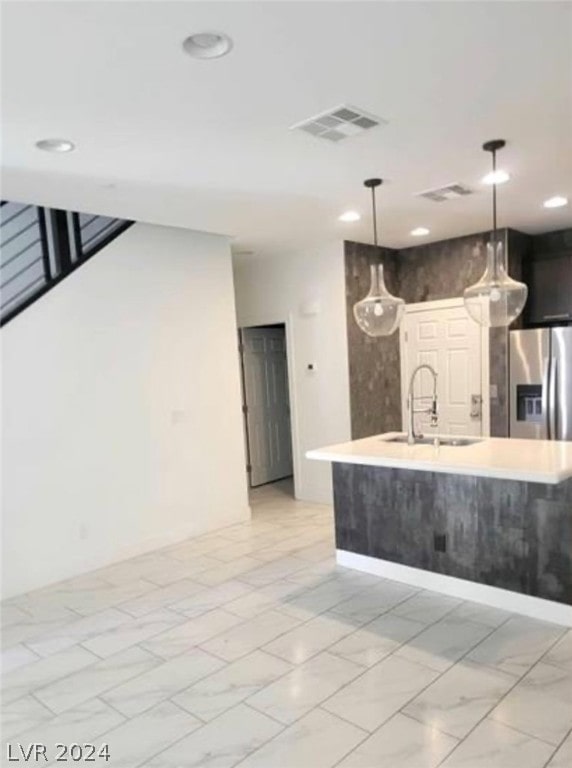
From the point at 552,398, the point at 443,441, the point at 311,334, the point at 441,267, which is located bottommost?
the point at 443,441

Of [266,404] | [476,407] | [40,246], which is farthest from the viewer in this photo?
[266,404]

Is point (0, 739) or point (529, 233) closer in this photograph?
point (0, 739)

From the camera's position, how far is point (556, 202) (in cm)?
443

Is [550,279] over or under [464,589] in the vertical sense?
over

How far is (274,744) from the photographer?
2.22 metres

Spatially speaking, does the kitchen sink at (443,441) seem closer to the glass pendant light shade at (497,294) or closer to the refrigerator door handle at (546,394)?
the glass pendant light shade at (497,294)

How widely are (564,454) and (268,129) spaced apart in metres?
2.48

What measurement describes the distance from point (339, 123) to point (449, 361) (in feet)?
11.8

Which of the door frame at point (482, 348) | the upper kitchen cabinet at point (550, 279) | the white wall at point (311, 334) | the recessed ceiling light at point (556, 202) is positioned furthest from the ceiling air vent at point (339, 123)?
the upper kitchen cabinet at point (550, 279)

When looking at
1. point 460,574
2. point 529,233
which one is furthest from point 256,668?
point 529,233

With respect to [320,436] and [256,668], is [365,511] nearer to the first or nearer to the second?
[256,668]

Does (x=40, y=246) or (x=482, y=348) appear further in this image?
(x=482, y=348)

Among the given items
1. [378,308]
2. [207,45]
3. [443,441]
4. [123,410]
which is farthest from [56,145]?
[443,441]

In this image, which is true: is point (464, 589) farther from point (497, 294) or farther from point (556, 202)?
point (556, 202)
